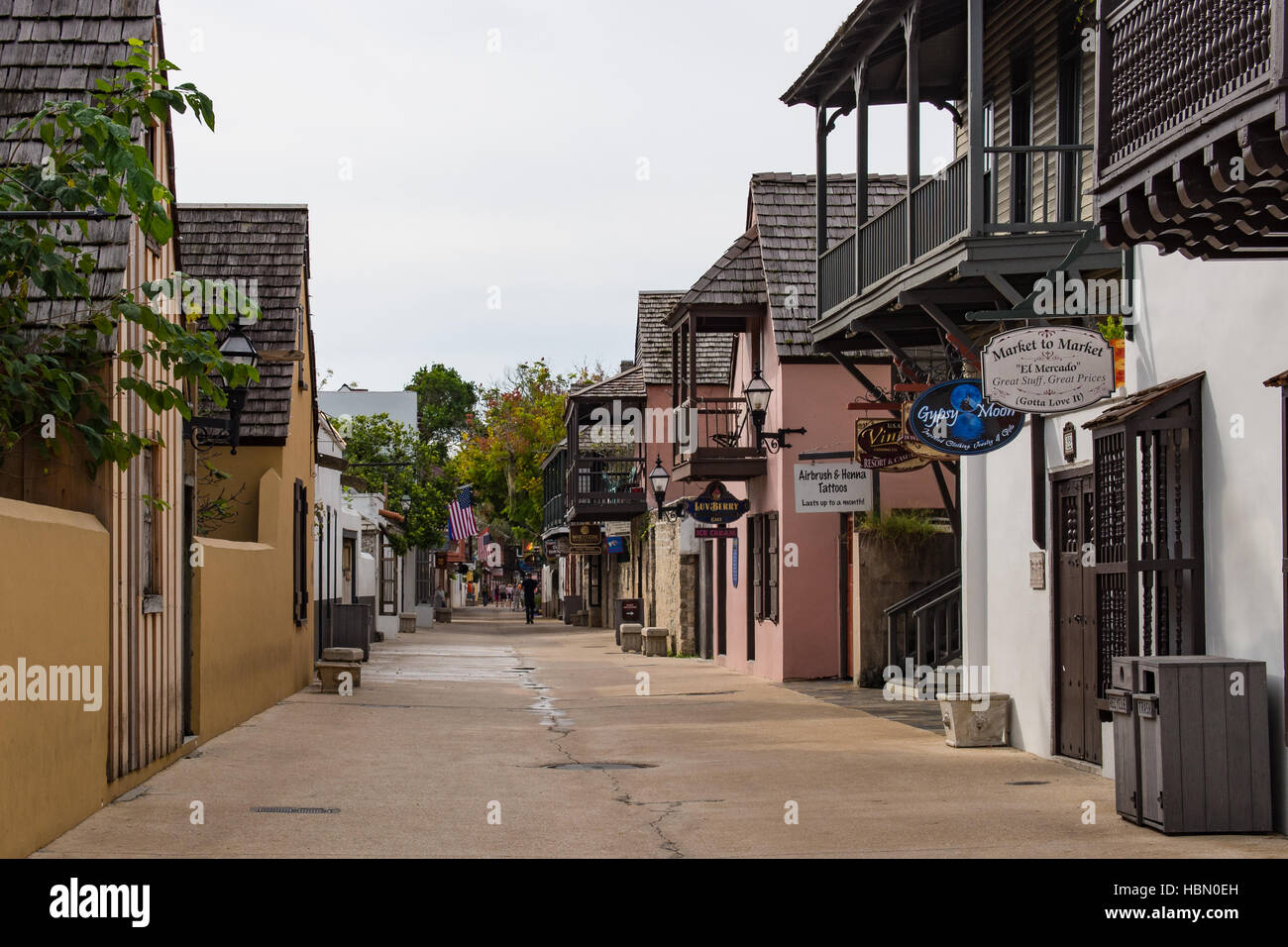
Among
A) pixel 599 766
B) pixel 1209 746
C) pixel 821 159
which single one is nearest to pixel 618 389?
pixel 821 159

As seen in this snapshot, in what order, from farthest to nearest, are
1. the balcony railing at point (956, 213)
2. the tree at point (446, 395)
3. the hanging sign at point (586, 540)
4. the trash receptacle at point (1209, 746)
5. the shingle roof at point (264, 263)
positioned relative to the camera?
the tree at point (446, 395)
the hanging sign at point (586, 540)
the shingle roof at point (264, 263)
the balcony railing at point (956, 213)
the trash receptacle at point (1209, 746)

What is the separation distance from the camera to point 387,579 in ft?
150

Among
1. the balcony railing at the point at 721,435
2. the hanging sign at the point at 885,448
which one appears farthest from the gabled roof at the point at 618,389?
the hanging sign at the point at 885,448

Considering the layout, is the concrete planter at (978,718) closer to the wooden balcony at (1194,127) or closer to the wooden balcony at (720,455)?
the wooden balcony at (1194,127)

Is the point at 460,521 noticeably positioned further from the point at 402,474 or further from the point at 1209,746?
the point at 1209,746

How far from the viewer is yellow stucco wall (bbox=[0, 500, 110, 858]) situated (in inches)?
319

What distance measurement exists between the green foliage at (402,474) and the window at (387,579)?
52 centimetres

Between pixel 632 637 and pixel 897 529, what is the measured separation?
1490 cm

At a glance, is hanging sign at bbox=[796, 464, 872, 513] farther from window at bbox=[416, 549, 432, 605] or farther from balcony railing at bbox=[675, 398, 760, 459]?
window at bbox=[416, 549, 432, 605]

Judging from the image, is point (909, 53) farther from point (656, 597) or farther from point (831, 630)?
point (656, 597)

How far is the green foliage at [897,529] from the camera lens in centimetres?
2148

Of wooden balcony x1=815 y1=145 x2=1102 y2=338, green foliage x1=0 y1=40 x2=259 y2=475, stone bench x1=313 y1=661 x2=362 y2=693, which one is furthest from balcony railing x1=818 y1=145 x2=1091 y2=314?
stone bench x1=313 y1=661 x2=362 y2=693

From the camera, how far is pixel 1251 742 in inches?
369

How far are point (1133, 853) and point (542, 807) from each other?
4.08 m
